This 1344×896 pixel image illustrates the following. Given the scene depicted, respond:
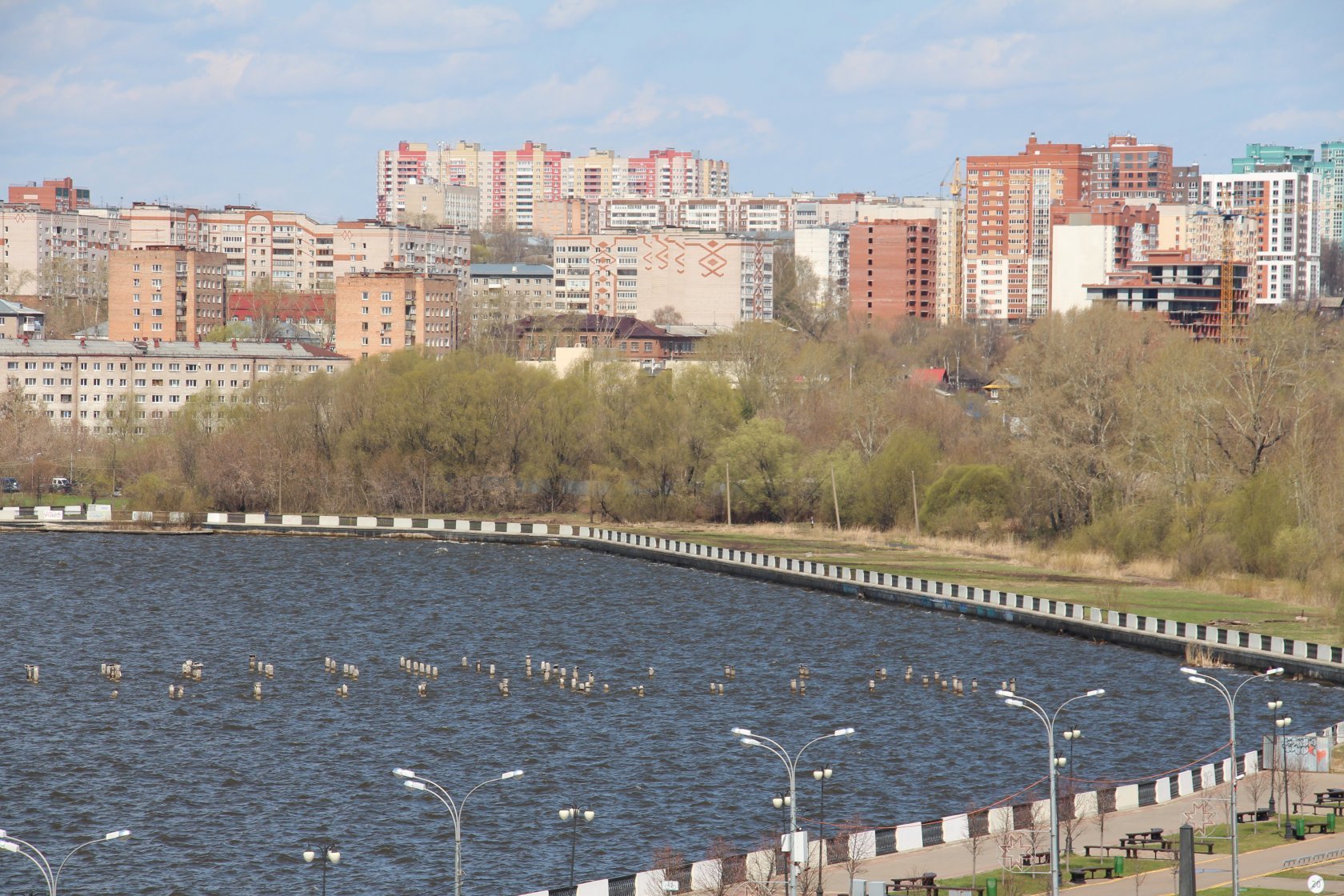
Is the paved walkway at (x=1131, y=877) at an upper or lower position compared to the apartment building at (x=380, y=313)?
lower

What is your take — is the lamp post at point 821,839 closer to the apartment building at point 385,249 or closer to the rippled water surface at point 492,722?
the rippled water surface at point 492,722

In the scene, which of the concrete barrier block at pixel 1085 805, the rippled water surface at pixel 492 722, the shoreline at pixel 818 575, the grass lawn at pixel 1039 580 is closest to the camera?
the concrete barrier block at pixel 1085 805

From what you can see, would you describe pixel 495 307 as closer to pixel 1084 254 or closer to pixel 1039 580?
pixel 1084 254

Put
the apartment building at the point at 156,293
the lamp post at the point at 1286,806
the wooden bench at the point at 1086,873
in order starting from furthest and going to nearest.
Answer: the apartment building at the point at 156,293, the lamp post at the point at 1286,806, the wooden bench at the point at 1086,873

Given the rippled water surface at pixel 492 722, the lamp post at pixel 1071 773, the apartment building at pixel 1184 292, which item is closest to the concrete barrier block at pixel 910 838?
the lamp post at pixel 1071 773

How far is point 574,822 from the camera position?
33406mm

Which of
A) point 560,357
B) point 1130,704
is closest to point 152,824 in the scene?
point 1130,704

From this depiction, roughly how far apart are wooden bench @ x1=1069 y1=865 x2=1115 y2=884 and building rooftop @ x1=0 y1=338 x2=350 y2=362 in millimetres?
101884

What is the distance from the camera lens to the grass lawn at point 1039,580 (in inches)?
2453

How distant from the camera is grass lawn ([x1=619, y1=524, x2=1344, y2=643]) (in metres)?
62.3

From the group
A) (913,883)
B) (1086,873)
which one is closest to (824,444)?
(1086,873)

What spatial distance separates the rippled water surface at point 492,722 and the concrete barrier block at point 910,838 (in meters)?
4.87

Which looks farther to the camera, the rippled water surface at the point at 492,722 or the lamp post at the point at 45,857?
the rippled water surface at the point at 492,722

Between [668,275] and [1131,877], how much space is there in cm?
16220
